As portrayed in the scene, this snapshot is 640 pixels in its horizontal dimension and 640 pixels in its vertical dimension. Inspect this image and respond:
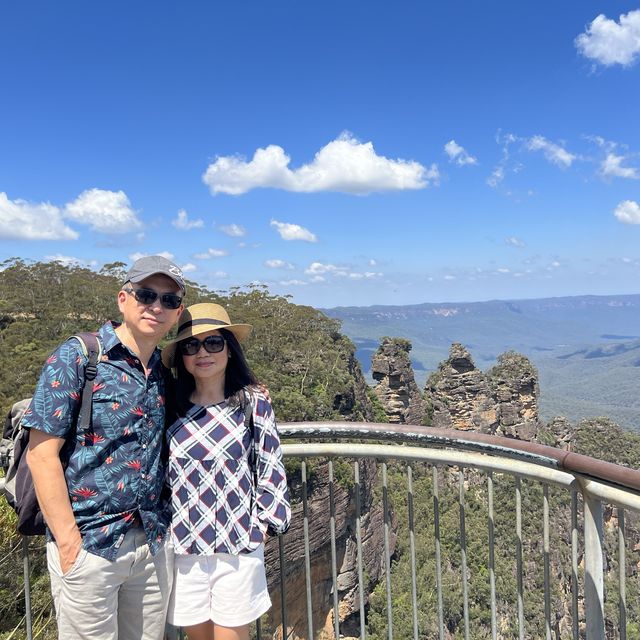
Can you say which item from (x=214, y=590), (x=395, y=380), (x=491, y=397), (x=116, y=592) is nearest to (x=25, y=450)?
(x=116, y=592)

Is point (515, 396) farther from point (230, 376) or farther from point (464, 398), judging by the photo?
point (230, 376)

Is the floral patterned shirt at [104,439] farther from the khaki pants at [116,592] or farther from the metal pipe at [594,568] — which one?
the metal pipe at [594,568]

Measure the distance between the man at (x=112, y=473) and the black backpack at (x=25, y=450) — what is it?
29mm

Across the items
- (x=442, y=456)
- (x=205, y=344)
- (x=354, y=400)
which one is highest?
(x=205, y=344)

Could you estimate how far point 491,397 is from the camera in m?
34.1

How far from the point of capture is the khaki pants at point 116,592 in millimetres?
2037

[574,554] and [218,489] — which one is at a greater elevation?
[218,489]

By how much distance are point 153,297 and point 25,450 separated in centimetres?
76

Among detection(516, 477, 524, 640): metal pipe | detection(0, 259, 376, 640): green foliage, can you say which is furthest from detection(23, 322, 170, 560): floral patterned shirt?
detection(0, 259, 376, 640): green foliage

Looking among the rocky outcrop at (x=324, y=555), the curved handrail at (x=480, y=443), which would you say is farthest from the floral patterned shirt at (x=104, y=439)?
the rocky outcrop at (x=324, y=555)

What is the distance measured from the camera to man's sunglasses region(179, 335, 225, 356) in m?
2.37

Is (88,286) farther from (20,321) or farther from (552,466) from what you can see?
(552,466)

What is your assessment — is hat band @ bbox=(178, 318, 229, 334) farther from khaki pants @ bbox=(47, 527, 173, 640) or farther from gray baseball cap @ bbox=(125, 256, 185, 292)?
khaki pants @ bbox=(47, 527, 173, 640)

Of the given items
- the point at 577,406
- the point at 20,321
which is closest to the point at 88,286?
the point at 20,321
